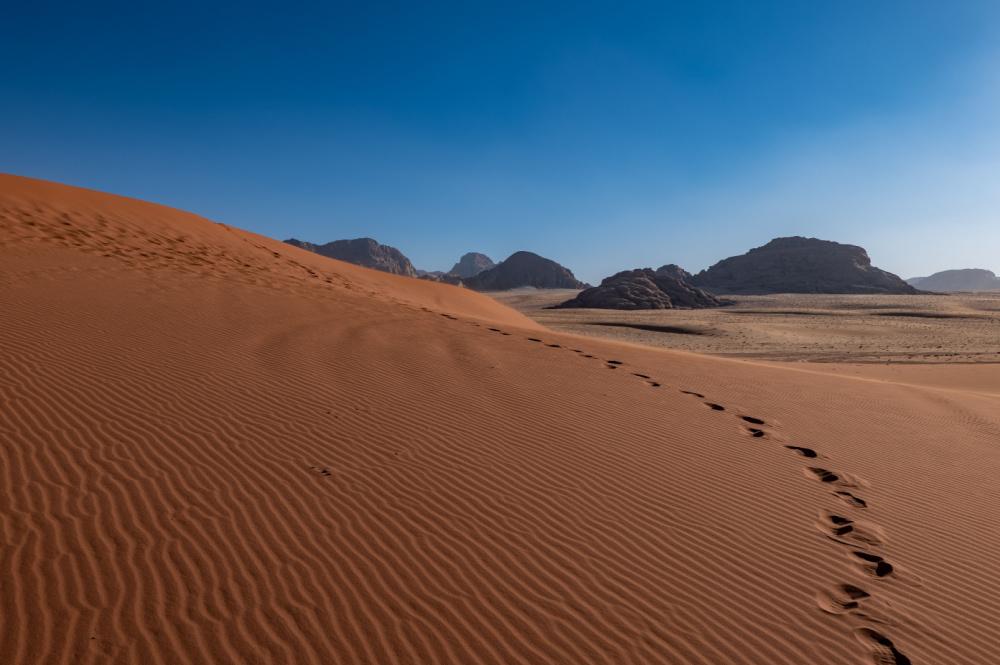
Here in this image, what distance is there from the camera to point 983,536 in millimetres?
4648

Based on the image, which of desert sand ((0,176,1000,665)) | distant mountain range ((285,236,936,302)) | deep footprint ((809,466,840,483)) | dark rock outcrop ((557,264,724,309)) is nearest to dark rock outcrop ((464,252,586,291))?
distant mountain range ((285,236,936,302))

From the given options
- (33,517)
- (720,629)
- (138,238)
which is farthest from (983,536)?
(138,238)

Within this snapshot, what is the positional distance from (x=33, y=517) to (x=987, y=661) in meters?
5.59

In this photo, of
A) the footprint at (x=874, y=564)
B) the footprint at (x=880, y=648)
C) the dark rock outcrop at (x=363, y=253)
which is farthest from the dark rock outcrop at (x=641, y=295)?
the dark rock outcrop at (x=363, y=253)

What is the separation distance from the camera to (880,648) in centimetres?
319

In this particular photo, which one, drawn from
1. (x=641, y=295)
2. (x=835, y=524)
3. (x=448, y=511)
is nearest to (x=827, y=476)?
(x=835, y=524)

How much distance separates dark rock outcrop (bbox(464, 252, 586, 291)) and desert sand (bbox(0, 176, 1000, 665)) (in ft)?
373

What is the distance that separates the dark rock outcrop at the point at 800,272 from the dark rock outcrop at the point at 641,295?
2574 cm

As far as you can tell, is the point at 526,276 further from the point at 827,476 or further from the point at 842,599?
the point at 842,599

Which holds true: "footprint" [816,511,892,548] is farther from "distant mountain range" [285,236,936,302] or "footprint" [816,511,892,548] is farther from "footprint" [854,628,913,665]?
"distant mountain range" [285,236,936,302]

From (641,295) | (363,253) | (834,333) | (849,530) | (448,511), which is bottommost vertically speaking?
(849,530)

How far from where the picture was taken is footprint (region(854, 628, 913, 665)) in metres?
3.11

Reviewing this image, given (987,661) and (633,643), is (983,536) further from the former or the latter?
(633,643)

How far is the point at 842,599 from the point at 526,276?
12761 cm
